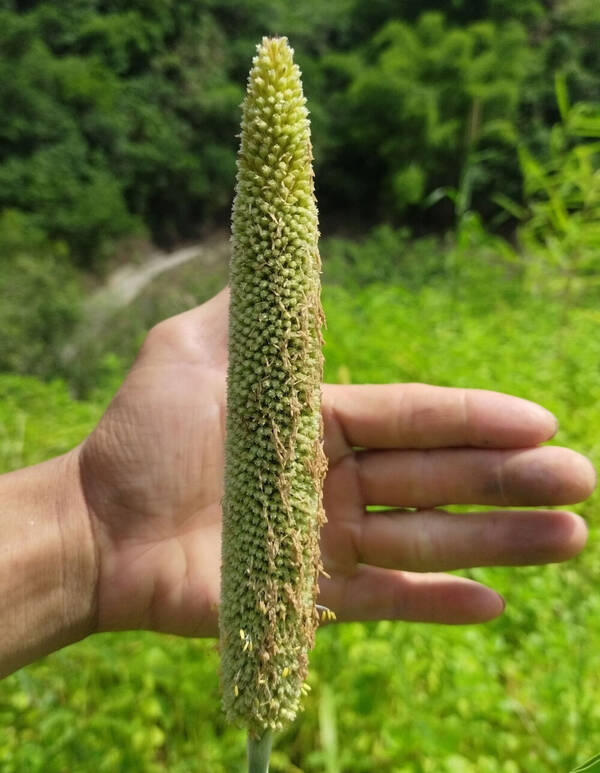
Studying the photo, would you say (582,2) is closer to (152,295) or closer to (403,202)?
(403,202)

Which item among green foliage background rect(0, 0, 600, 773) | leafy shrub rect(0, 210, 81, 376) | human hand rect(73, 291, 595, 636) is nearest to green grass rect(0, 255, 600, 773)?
green foliage background rect(0, 0, 600, 773)

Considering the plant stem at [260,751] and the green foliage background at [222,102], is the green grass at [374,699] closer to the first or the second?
the plant stem at [260,751]

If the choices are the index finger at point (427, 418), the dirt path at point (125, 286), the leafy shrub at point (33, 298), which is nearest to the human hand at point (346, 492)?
the index finger at point (427, 418)

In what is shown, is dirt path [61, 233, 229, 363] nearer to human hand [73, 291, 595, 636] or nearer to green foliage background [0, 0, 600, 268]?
green foliage background [0, 0, 600, 268]

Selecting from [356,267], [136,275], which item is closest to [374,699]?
[356,267]

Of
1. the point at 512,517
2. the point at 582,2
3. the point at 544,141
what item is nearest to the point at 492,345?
the point at 512,517

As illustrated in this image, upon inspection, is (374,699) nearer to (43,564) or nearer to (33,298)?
(43,564)

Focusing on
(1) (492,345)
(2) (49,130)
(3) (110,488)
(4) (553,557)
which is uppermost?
(2) (49,130)
